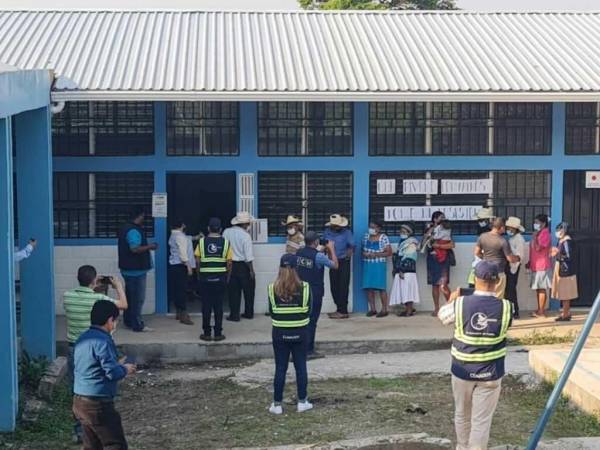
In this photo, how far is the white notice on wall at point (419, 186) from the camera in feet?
45.9

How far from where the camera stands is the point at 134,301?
12.9 m

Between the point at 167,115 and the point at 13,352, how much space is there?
5.67 m

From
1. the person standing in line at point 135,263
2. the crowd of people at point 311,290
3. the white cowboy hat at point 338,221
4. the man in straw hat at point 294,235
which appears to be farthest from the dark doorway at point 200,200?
the white cowboy hat at point 338,221

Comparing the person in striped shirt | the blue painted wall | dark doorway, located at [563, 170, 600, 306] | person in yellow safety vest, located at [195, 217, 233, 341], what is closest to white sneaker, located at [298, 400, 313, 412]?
the person in striped shirt

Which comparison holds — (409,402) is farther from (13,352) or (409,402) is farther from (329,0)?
(329,0)

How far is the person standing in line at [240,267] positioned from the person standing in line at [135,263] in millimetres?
1071

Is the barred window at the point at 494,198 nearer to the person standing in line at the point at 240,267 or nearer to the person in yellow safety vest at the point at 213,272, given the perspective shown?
the person standing in line at the point at 240,267

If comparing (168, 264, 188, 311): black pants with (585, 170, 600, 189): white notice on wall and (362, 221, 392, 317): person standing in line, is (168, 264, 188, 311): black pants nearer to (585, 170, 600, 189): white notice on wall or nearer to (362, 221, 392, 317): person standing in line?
(362, 221, 392, 317): person standing in line

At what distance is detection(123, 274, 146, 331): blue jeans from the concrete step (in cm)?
515

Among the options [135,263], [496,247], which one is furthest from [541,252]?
[135,263]

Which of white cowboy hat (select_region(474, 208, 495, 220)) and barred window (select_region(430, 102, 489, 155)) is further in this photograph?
barred window (select_region(430, 102, 489, 155))

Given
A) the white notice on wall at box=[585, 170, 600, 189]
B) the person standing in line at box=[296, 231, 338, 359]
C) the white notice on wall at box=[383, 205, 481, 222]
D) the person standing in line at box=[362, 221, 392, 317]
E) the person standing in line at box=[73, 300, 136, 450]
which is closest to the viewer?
the person standing in line at box=[73, 300, 136, 450]

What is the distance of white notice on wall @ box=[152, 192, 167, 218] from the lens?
45.0 ft

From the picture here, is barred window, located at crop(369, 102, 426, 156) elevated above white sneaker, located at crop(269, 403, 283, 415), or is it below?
above
